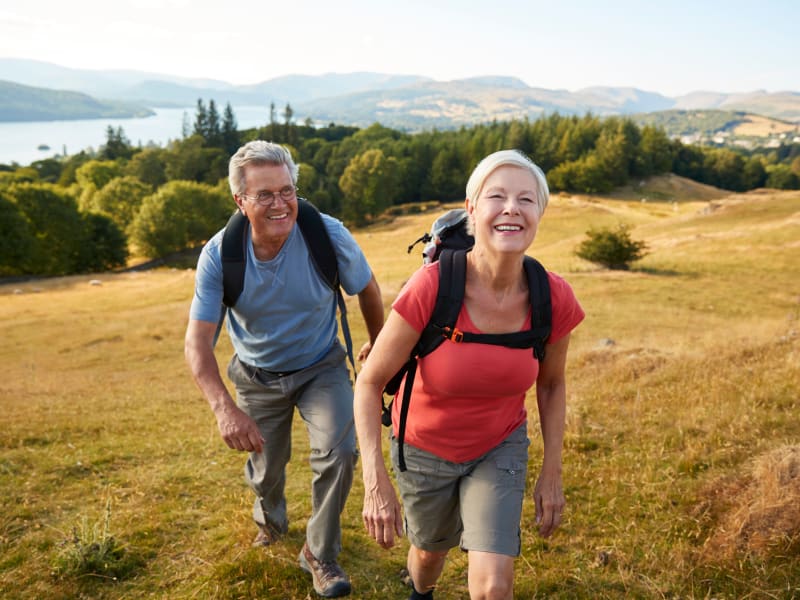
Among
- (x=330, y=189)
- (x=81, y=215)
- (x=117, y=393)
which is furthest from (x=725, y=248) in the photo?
(x=330, y=189)

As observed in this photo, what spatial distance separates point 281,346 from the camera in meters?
4.29

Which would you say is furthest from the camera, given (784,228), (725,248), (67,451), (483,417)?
(784,228)

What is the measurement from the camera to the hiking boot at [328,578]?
3.96 meters

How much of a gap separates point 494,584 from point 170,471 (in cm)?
493

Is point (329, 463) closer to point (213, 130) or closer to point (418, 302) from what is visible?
point (418, 302)

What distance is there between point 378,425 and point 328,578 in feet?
5.25

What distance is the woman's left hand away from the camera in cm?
329

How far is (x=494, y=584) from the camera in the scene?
2889 millimetres

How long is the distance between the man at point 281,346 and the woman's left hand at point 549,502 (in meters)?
1.35

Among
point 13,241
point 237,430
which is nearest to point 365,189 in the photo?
point 13,241

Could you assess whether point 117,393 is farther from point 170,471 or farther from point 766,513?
point 766,513

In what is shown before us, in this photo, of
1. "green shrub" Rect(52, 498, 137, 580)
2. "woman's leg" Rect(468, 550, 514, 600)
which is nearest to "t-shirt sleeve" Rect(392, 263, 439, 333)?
"woman's leg" Rect(468, 550, 514, 600)

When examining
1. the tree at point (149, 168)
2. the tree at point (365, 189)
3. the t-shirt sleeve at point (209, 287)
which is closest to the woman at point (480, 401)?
the t-shirt sleeve at point (209, 287)

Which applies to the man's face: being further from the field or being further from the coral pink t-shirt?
the field
